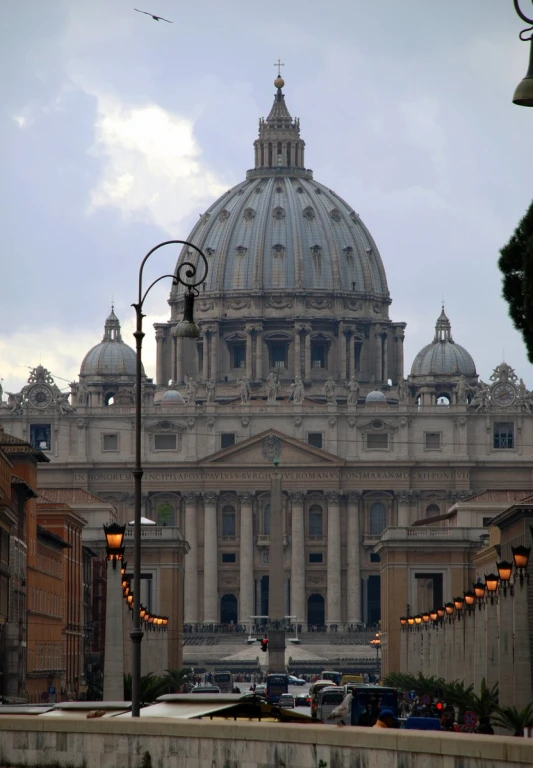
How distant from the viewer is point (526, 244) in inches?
1649

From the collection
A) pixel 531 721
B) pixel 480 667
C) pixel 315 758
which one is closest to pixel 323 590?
pixel 480 667

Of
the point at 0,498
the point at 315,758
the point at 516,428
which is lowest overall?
the point at 315,758

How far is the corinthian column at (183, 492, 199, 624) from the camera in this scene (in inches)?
7126

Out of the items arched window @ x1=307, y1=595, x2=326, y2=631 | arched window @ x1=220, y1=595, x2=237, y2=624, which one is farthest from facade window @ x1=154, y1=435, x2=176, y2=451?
arched window @ x1=307, y1=595, x2=326, y2=631

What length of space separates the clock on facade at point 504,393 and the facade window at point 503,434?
1805 millimetres

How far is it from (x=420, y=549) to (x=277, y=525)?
8.70 m

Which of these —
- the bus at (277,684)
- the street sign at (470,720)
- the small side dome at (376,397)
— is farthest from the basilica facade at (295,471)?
the street sign at (470,720)

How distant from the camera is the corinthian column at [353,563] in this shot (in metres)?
182

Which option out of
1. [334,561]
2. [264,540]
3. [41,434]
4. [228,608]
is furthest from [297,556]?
[41,434]

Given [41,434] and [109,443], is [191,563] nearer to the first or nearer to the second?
[109,443]

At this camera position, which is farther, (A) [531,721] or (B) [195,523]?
(B) [195,523]

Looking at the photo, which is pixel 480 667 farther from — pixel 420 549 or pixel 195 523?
pixel 195 523

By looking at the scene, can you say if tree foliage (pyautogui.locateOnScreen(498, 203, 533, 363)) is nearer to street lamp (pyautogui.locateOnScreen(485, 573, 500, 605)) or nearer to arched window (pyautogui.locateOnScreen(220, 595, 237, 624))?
Answer: street lamp (pyautogui.locateOnScreen(485, 573, 500, 605))

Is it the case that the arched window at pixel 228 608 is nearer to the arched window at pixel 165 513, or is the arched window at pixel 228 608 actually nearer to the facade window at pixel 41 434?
the arched window at pixel 165 513
